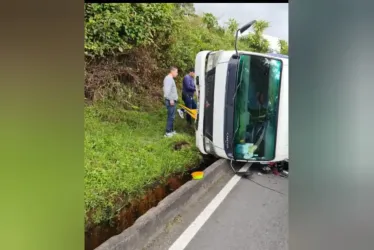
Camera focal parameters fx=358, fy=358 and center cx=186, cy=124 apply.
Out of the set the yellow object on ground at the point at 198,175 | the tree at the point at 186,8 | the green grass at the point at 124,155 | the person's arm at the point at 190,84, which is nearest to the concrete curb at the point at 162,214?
the yellow object on ground at the point at 198,175

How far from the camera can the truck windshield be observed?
2.06 metres

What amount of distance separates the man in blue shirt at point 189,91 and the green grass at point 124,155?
0.30ft

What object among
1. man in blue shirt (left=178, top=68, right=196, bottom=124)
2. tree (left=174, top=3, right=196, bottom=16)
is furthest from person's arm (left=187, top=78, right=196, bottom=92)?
tree (left=174, top=3, right=196, bottom=16)

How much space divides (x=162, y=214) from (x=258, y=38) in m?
1.16

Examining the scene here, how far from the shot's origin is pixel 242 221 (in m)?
2.00

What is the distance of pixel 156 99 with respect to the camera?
2.15 meters

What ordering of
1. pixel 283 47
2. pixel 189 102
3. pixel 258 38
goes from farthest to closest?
pixel 189 102
pixel 258 38
pixel 283 47

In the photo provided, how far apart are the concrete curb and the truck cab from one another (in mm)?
124

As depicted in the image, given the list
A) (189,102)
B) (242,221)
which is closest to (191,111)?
A: (189,102)

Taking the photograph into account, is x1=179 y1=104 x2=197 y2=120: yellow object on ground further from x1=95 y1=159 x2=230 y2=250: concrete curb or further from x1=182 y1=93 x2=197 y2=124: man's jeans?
x1=95 y1=159 x2=230 y2=250: concrete curb

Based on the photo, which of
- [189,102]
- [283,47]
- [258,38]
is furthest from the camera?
[189,102]

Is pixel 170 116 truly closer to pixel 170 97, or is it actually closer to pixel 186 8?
pixel 170 97
